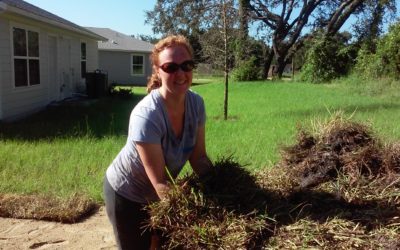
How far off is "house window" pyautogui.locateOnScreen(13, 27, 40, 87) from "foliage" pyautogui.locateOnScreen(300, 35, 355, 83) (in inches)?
773

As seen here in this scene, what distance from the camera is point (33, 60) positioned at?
42.7ft

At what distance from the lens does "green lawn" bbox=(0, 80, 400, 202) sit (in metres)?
5.49

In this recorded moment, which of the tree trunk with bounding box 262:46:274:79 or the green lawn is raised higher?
the tree trunk with bounding box 262:46:274:79

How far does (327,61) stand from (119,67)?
1395 cm

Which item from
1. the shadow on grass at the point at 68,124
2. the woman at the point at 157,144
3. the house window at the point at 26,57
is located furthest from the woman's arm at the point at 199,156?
the house window at the point at 26,57

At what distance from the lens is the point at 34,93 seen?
1305 cm

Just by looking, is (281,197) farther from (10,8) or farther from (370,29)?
(370,29)

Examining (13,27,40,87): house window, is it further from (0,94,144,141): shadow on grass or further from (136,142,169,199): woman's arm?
(136,142,169,199): woman's arm

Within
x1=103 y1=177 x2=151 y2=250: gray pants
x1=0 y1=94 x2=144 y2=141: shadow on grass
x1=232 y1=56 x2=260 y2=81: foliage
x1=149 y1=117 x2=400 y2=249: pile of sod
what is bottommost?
x1=0 y1=94 x2=144 y2=141: shadow on grass

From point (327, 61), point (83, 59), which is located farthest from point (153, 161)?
point (327, 61)

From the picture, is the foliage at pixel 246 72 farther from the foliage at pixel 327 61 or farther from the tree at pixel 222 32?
the tree at pixel 222 32

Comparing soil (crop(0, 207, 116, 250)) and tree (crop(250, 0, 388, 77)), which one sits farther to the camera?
tree (crop(250, 0, 388, 77))

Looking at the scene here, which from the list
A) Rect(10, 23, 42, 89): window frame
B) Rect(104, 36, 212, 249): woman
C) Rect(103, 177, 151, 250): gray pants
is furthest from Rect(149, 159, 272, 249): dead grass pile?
Rect(10, 23, 42, 89): window frame

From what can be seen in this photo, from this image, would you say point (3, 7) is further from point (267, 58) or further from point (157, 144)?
point (267, 58)
